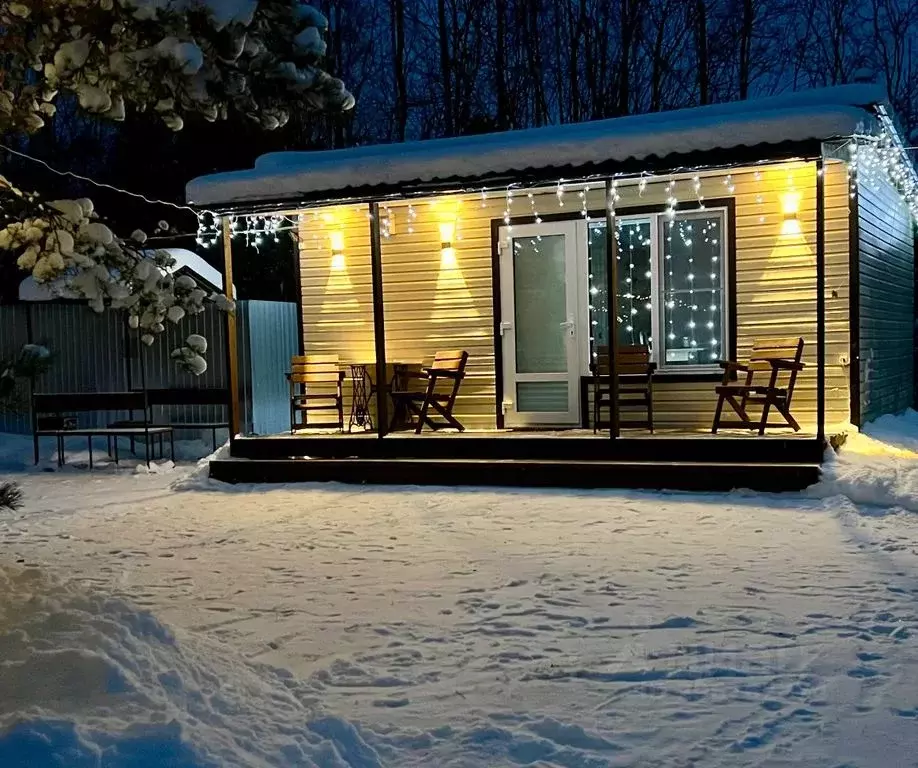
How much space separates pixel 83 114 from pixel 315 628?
8.19 feet

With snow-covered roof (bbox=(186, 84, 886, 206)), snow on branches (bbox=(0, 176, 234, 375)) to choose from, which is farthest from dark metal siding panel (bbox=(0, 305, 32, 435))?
snow on branches (bbox=(0, 176, 234, 375))

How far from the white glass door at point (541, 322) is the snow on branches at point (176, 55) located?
253 inches

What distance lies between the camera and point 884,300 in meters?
10.2

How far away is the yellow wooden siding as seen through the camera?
28.7ft

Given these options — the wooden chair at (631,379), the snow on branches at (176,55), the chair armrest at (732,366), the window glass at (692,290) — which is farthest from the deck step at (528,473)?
the snow on branches at (176,55)

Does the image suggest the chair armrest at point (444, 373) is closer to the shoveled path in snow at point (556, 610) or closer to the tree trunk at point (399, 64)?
the shoveled path in snow at point (556, 610)

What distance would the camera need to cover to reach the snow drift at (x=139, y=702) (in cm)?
284

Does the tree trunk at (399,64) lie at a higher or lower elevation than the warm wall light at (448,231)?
higher

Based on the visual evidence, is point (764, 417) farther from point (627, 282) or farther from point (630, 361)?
point (627, 282)

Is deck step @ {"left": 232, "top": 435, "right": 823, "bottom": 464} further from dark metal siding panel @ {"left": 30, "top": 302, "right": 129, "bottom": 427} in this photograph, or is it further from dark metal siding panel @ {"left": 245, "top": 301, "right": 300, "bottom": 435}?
dark metal siding panel @ {"left": 30, "top": 302, "right": 129, "bottom": 427}

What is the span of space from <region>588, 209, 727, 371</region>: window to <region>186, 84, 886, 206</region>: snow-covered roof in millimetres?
1161

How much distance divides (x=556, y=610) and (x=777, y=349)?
494cm

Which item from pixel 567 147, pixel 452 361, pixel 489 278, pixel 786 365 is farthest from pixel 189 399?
pixel 786 365

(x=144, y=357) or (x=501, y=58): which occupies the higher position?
(x=501, y=58)
